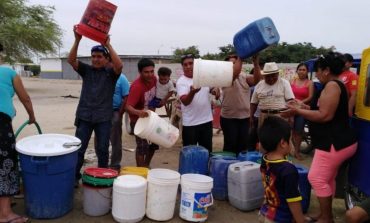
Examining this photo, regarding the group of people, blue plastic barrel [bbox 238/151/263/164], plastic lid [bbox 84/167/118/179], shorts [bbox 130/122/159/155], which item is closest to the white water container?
blue plastic barrel [bbox 238/151/263/164]

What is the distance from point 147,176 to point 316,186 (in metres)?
1.76

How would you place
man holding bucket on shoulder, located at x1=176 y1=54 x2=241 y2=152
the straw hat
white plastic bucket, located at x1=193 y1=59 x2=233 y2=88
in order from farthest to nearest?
1. the straw hat
2. man holding bucket on shoulder, located at x1=176 y1=54 x2=241 y2=152
3. white plastic bucket, located at x1=193 y1=59 x2=233 y2=88

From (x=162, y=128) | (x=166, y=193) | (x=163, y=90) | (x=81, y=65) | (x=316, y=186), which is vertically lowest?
(x=166, y=193)

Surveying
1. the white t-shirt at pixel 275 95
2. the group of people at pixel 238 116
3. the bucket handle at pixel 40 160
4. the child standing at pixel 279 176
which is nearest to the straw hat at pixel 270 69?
the group of people at pixel 238 116

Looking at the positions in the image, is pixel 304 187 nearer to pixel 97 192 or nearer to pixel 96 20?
pixel 97 192

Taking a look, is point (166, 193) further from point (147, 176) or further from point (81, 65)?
point (81, 65)

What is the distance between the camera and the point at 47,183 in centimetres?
352

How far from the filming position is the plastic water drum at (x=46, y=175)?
11.3ft

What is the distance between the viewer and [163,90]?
16.6 ft

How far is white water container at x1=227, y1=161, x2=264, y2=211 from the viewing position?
3996 millimetres

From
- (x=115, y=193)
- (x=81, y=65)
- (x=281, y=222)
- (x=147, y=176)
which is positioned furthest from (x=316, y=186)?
(x=81, y=65)

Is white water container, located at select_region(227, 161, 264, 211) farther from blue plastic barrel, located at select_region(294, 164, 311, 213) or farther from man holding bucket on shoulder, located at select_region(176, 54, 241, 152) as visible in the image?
man holding bucket on shoulder, located at select_region(176, 54, 241, 152)

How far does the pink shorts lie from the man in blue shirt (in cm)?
301

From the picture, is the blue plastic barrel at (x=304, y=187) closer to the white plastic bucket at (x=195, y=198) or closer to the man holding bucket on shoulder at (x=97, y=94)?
the white plastic bucket at (x=195, y=198)
